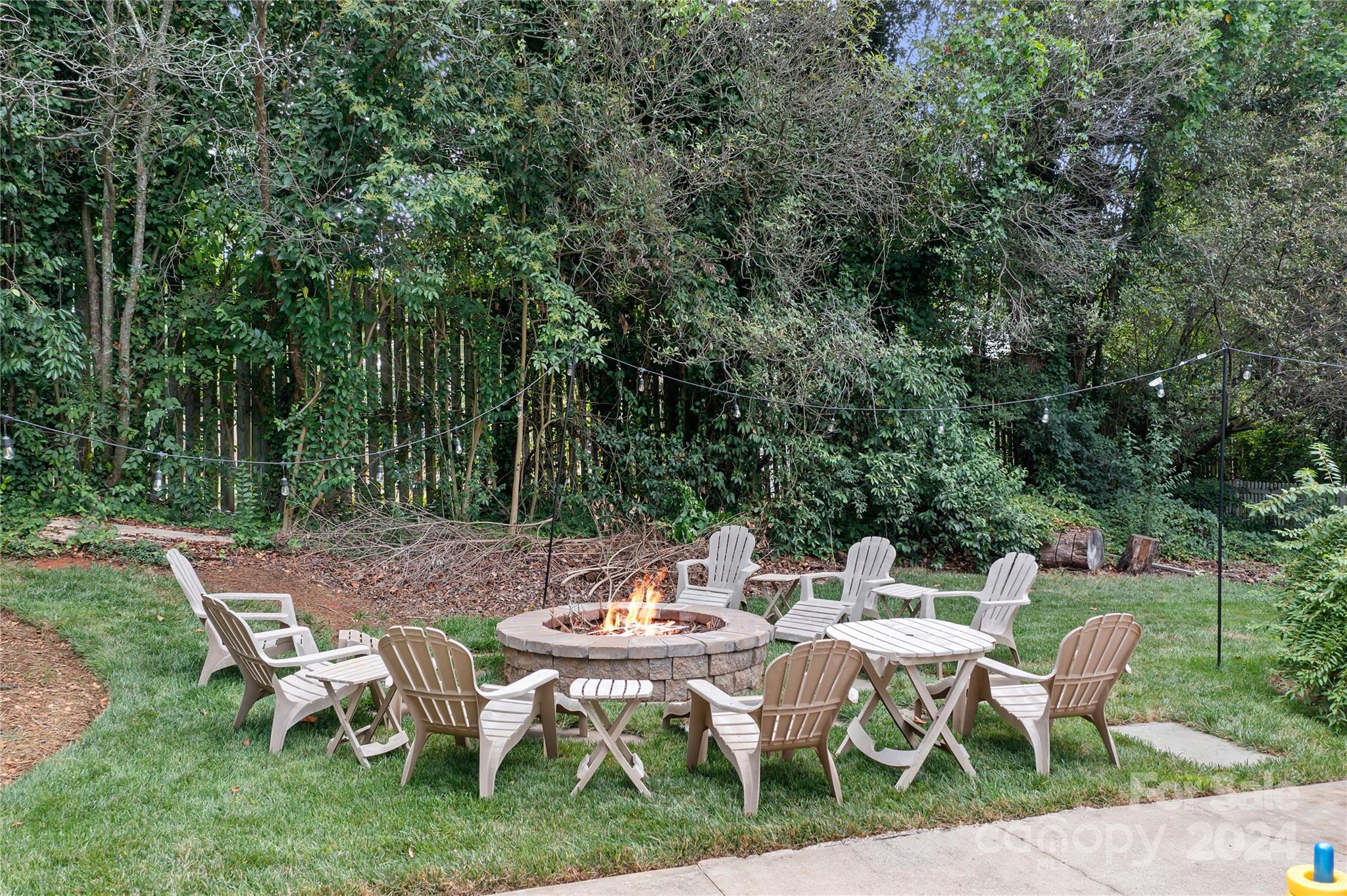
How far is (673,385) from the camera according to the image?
32.6 ft

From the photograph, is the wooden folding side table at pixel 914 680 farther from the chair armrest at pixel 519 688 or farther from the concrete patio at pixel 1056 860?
the chair armrest at pixel 519 688

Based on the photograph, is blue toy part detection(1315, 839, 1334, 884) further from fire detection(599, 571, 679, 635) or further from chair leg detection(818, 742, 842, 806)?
fire detection(599, 571, 679, 635)

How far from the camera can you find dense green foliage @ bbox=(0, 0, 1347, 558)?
25.1 feet

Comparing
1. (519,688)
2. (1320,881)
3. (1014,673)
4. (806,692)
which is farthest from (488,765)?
(1320,881)

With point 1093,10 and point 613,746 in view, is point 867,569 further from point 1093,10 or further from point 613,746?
point 1093,10

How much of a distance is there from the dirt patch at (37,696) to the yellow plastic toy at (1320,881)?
14.5ft

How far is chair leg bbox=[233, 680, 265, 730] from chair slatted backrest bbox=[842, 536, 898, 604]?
3.89 meters

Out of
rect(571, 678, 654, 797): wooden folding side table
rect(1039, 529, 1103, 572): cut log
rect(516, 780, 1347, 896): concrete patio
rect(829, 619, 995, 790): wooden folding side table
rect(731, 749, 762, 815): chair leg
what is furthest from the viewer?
rect(1039, 529, 1103, 572): cut log

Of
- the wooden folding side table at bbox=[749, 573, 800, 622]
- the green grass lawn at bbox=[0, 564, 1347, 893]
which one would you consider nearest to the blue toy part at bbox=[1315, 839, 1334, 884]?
the green grass lawn at bbox=[0, 564, 1347, 893]

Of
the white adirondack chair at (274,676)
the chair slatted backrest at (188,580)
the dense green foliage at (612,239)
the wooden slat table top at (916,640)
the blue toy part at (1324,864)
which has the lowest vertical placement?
the white adirondack chair at (274,676)

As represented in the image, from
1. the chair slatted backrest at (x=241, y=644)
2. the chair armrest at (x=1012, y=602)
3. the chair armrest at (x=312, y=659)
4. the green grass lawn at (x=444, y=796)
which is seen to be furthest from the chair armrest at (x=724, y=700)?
the chair armrest at (x=1012, y=602)

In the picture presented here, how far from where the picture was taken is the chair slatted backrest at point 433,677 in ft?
12.3

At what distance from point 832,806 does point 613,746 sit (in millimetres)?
900

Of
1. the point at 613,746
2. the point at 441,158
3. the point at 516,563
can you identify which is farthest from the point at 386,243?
the point at 613,746
